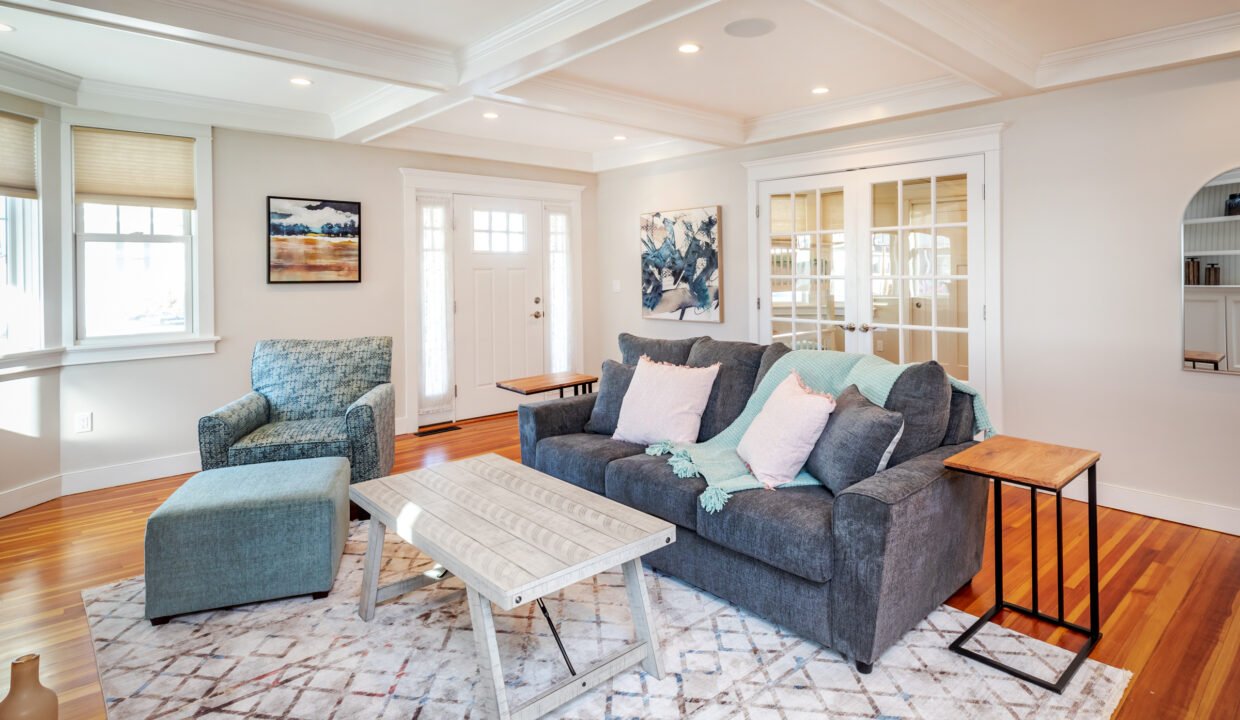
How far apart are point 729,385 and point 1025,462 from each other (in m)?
1.33

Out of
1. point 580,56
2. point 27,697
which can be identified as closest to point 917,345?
point 580,56

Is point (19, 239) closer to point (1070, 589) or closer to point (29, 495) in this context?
point (29, 495)

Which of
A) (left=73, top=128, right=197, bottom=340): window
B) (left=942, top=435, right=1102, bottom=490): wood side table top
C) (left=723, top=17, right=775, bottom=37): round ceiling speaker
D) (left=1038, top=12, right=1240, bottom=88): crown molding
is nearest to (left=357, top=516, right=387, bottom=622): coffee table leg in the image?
(left=942, top=435, right=1102, bottom=490): wood side table top

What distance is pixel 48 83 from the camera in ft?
12.2

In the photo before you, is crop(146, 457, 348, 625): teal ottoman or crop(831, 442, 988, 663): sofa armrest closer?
crop(831, 442, 988, 663): sofa armrest

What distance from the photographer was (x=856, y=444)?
2.33m

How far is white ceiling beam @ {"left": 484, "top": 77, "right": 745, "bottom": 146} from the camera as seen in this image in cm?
387

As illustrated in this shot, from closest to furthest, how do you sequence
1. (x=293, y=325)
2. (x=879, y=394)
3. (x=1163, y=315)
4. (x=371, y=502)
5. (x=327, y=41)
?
(x=371, y=502)
(x=879, y=394)
(x=327, y=41)
(x=1163, y=315)
(x=293, y=325)

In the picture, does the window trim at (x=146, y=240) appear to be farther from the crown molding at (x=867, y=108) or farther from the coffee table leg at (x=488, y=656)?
the crown molding at (x=867, y=108)

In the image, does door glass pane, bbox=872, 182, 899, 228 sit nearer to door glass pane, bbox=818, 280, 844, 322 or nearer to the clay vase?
door glass pane, bbox=818, 280, 844, 322

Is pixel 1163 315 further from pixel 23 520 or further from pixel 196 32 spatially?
pixel 23 520

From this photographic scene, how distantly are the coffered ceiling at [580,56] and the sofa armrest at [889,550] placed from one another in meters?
1.76

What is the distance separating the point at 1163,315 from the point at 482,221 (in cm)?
479

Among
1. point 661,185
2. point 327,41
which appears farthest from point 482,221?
point 327,41
